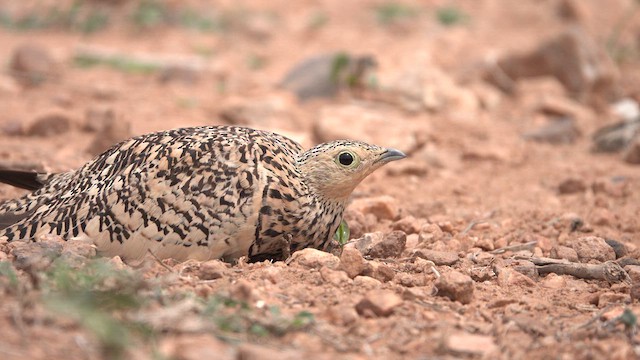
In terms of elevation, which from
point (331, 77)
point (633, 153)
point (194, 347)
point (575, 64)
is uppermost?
point (575, 64)

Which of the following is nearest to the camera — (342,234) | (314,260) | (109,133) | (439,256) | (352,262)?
(352,262)

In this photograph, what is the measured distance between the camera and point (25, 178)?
561cm

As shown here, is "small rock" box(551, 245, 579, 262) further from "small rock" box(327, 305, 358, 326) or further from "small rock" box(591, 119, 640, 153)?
"small rock" box(591, 119, 640, 153)

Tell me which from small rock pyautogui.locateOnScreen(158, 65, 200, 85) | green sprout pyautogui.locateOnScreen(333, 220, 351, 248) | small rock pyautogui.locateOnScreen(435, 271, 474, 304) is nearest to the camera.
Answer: small rock pyautogui.locateOnScreen(435, 271, 474, 304)

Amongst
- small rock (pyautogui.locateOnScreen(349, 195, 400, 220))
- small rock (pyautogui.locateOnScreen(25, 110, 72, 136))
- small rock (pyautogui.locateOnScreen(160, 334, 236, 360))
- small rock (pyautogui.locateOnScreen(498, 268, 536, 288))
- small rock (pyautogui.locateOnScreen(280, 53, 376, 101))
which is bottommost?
small rock (pyautogui.locateOnScreen(160, 334, 236, 360))

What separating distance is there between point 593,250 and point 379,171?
257 centimetres

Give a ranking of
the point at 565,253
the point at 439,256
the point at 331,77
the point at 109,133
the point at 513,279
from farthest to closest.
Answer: the point at 331,77 < the point at 109,133 < the point at 565,253 < the point at 439,256 < the point at 513,279

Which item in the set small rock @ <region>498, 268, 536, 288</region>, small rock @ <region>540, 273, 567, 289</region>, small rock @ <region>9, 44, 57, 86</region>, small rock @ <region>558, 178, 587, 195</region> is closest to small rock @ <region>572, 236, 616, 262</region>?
small rock @ <region>540, 273, 567, 289</region>

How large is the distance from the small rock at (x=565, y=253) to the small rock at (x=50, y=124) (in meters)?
4.74

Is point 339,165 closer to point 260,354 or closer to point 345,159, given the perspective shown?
point 345,159

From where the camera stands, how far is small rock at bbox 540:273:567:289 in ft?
16.0

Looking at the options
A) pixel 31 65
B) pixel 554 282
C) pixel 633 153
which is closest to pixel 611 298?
pixel 554 282

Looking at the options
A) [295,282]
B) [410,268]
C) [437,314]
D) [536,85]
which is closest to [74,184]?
[295,282]

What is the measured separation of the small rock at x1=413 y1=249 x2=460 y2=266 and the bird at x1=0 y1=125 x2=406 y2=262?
508 millimetres
